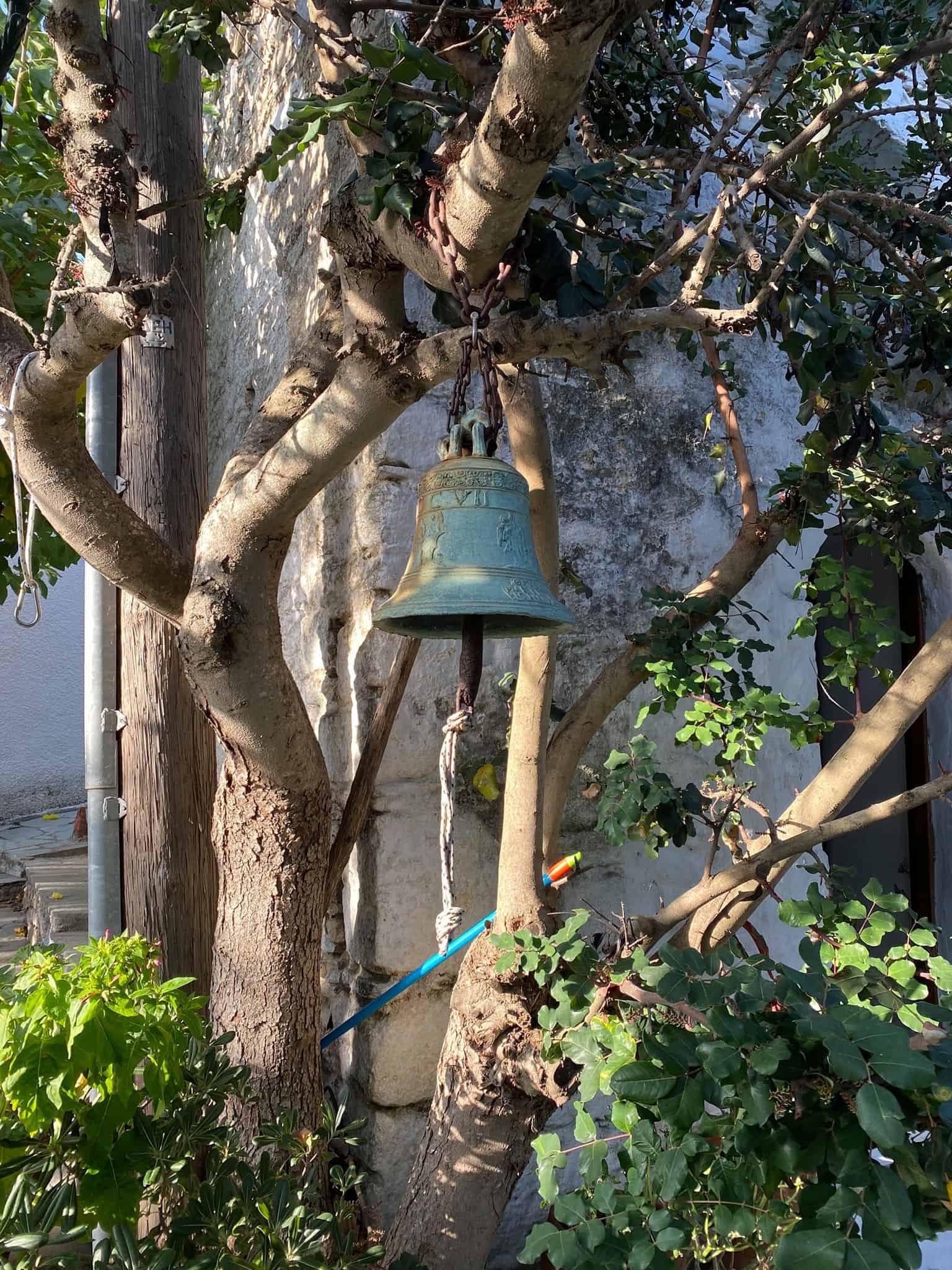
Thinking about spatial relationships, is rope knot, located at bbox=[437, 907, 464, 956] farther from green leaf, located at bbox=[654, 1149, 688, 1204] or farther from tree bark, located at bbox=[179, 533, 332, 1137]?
tree bark, located at bbox=[179, 533, 332, 1137]

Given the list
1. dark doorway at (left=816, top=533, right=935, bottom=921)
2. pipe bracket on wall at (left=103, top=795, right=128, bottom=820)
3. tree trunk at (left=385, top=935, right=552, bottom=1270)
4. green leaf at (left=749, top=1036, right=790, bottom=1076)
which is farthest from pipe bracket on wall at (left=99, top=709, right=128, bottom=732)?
dark doorway at (left=816, top=533, right=935, bottom=921)

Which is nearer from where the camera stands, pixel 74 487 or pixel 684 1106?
pixel 684 1106

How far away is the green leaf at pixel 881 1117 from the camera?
111 centimetres

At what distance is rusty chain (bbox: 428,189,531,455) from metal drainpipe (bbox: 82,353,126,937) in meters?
1.71

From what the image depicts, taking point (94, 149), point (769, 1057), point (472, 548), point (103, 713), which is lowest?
point (769, 1057)

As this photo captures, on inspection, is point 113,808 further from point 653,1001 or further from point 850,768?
point 850,768

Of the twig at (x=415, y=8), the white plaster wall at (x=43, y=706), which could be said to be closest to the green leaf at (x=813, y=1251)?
the twig at (x=415, y=8)

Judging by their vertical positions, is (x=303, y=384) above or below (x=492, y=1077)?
above

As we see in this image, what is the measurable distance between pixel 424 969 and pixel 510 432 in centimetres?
130

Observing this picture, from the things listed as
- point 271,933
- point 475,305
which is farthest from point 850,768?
point 271,933

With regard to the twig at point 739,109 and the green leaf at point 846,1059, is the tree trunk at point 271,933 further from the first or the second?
the twig at point 739,109

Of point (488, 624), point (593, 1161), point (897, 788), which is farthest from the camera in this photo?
point (897, 788)

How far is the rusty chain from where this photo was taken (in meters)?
1.42

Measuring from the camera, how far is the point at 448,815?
1.44 meters
